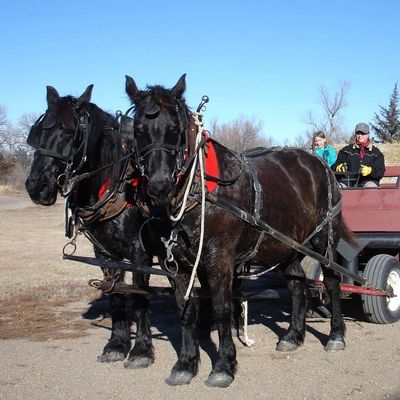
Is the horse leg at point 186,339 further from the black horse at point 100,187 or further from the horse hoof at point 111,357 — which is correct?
the horse hoof at point 111,357

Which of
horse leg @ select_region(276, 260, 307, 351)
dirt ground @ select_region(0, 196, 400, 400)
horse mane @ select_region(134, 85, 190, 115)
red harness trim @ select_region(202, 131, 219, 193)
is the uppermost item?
horse mane @ select_region(134, 85, 190, 115)

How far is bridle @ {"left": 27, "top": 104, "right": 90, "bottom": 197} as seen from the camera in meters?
4.96

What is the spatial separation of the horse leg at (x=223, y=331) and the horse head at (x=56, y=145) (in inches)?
63.0

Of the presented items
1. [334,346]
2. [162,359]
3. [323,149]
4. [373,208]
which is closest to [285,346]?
[334,346]

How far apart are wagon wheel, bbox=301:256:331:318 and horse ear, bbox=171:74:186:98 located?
3.39 m

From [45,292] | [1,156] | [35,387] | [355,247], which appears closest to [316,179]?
[355,247]

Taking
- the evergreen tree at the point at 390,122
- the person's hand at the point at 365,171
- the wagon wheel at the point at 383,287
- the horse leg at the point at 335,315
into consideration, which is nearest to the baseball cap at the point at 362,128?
the person's hand at the point at 365,171

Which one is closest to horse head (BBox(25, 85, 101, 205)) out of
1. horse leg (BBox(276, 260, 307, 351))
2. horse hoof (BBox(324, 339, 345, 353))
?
horse leg (BBox(276, 260, 307, 351))

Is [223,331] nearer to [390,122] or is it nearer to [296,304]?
[296,304]

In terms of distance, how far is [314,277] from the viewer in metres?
7.18

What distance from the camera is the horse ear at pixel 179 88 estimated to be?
177 inches

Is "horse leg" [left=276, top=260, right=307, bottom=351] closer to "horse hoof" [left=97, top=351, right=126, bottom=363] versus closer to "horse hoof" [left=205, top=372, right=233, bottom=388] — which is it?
"horse hoof" [left=205, top=372, right=233, bottom=388]

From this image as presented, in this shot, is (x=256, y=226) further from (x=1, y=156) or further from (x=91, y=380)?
(x=1, y=156)

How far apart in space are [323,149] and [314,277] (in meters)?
2.08
